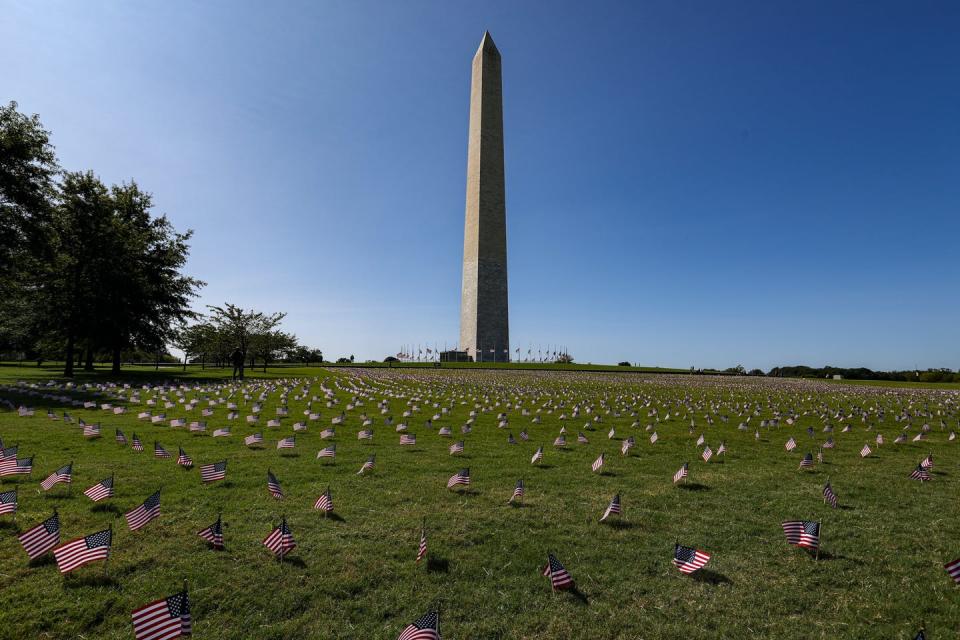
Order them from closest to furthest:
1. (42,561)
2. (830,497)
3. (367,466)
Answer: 1. (42,561)
2. (830,497)
3. (367,466)

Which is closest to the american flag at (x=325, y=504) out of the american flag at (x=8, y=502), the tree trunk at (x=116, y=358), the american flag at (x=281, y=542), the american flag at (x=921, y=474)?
the american flag at (x=281, y=542)

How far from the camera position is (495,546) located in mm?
5953

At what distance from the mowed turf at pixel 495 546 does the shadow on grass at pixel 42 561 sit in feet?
0.09

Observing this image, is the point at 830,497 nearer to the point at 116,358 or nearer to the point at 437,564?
the point at 437,564

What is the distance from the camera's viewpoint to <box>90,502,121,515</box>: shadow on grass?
673cm

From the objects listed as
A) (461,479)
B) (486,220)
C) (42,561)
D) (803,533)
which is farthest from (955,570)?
(486,220)

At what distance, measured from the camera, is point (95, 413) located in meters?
16.1

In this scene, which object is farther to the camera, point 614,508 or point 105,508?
point 105,508

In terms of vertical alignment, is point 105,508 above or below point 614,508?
below

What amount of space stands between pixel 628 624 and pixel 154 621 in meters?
4.15

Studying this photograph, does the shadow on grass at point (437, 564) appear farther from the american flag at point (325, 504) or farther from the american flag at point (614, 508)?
the american flag at point (614, 508)

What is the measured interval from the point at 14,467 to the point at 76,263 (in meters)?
34.9

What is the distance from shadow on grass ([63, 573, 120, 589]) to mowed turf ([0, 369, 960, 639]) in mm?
21

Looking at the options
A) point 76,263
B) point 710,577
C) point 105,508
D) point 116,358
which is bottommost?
point 710,577
